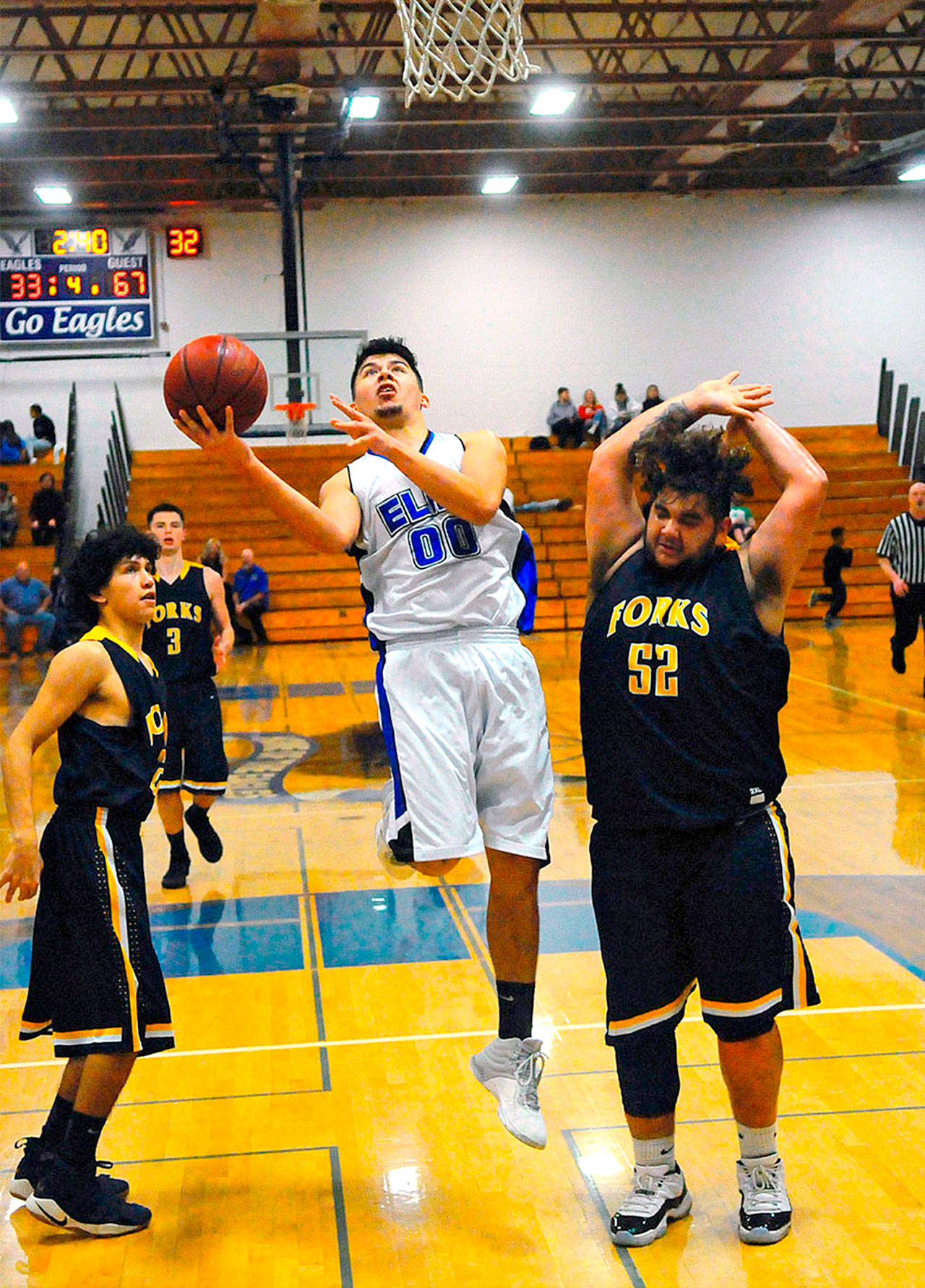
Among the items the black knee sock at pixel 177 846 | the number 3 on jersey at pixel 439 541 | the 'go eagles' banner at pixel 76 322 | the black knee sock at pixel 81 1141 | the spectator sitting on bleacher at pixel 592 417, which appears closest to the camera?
the black knee sock at pixel 81 1141

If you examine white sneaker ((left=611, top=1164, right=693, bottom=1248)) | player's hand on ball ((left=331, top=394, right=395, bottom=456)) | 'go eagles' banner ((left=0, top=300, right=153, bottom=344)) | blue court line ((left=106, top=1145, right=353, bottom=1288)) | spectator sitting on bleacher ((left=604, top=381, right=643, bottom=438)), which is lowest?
blue court line ((left=106, top=1145, right=353, bottom=1288))

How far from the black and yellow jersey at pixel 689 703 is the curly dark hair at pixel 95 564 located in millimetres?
1235

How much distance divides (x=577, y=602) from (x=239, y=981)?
13182 mm

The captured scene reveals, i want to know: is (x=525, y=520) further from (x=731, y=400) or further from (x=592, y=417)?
(x=731, y=400)

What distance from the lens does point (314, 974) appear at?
16.1 feet

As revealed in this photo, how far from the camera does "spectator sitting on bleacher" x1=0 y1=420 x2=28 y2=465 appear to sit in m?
19.9

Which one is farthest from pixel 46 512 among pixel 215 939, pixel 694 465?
pixel 694 465

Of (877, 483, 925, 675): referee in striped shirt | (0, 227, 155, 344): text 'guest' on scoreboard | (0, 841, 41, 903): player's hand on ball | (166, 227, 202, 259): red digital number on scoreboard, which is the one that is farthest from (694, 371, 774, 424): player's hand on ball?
(0, 227, 155, 344): text 'guest' on scoreboard

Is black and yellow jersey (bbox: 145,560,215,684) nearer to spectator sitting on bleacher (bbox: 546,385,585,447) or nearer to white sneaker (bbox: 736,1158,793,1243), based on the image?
white sneaker (bbox: 736,1158,793,1243)

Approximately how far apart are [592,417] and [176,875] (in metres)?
16.8

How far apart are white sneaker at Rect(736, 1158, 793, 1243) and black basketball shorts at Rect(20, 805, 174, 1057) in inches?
54.1

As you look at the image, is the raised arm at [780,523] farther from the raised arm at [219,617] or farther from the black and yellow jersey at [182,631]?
the raised arm at [219,617]

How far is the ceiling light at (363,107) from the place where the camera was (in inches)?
632

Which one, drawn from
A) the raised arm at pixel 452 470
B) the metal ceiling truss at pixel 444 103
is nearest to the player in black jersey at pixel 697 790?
the raised arm at pixel 452 470
